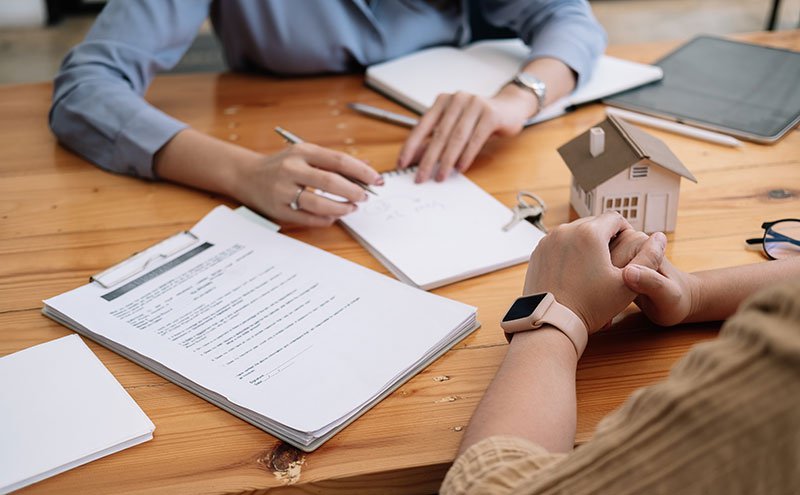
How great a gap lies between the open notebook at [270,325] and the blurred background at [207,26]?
114 inches

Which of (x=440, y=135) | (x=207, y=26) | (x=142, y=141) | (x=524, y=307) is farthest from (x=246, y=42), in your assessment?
(x=207, y=26)

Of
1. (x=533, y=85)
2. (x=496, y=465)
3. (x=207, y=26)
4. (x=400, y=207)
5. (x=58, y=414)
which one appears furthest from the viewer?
(x=207, y=26)

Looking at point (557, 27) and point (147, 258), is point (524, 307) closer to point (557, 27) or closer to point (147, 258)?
point (147, 258)

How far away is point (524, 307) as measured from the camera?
0.85 meters

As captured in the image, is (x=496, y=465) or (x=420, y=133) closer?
(x=496, y=465)

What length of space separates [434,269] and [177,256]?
1.02 ft

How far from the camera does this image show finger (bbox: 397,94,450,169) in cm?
125

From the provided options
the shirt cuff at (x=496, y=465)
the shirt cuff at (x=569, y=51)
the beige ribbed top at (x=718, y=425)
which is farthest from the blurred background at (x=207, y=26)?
the beige ribbed top at (x=718, y=425)

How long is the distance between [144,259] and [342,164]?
0.90ft

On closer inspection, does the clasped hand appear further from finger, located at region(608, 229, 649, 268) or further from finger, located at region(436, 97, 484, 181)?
finger, located at region(436, 97, 484, 181)

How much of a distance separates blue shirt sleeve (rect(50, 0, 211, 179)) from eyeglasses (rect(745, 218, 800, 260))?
0.82 metres

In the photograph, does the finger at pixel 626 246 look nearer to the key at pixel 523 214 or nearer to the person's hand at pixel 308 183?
the key at pixel 523 214

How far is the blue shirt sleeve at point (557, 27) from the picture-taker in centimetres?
149

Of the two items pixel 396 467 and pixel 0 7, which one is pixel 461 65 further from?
pixel 0 7
